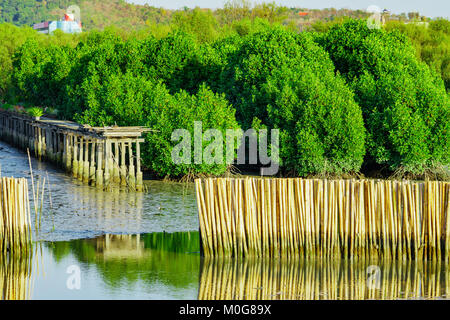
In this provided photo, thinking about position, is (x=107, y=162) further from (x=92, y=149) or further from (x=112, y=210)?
(x=112, y=210)

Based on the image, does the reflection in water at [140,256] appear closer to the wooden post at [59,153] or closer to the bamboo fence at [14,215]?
the bamboo fence at [14,215]

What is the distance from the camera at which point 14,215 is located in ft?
68.0

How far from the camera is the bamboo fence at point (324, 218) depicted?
65.8 feet

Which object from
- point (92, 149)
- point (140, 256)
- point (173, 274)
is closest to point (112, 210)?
point (140, 256)

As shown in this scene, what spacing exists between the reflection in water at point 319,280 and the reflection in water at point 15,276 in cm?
445

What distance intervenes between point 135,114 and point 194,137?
6.63m

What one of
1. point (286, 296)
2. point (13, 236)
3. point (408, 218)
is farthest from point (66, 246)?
point (408, 218)

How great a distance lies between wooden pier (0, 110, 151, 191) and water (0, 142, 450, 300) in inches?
459

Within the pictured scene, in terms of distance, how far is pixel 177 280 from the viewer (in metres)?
20.3

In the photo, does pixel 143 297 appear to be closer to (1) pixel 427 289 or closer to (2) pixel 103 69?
(1) pixel 427 289

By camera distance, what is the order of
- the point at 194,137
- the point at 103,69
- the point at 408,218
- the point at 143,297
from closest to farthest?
the point at 143,297 → the point at 408,218 → the point at 194,137 → the point at 103,69

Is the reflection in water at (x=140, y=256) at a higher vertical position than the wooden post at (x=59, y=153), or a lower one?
lower

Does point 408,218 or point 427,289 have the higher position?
point 408,218


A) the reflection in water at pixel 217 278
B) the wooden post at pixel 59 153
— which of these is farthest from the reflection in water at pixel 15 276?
the wooden post at pixel 59 153
